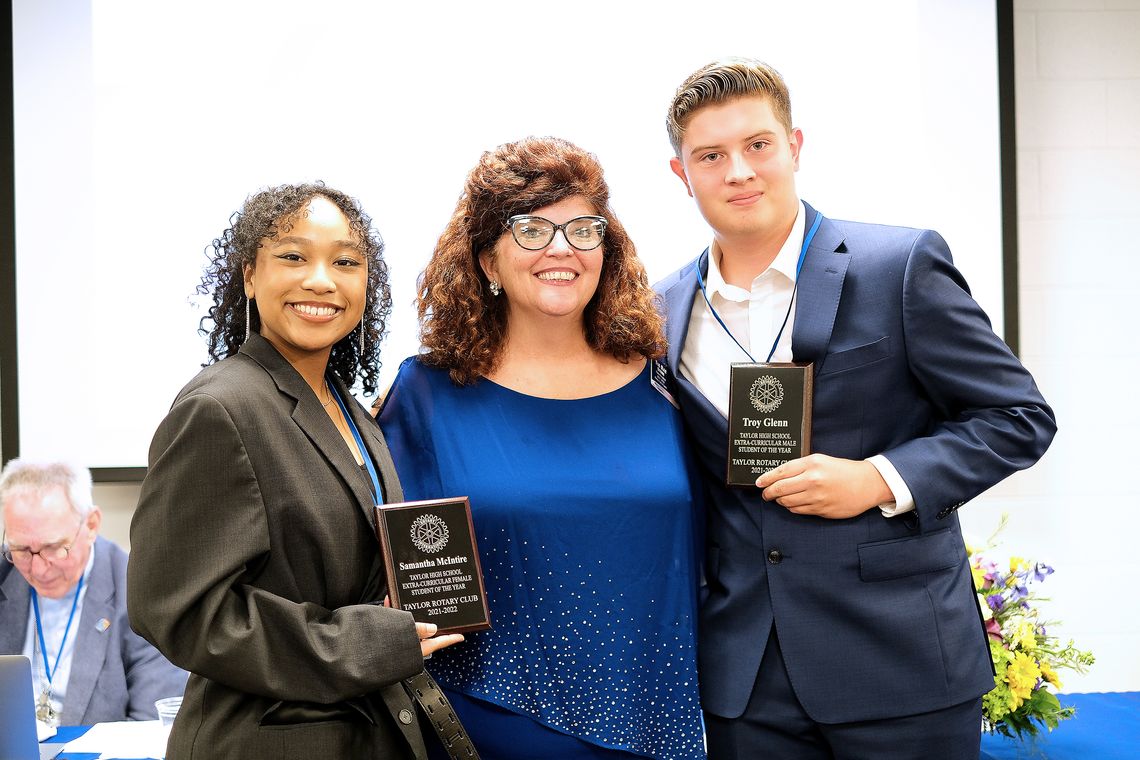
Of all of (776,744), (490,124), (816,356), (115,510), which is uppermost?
(490,124)

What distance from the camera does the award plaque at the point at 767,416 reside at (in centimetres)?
177

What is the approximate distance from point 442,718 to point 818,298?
1.02 meters

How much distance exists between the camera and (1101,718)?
284 centimetres

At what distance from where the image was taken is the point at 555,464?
194cm

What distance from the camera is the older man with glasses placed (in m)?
2.90

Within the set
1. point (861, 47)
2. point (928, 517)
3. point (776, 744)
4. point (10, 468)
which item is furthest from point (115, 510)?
point (861, 47)

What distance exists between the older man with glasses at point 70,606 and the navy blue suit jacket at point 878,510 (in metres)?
1.90

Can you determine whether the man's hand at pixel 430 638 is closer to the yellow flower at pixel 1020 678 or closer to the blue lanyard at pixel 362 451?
the blue lanyard at pixel 362 451

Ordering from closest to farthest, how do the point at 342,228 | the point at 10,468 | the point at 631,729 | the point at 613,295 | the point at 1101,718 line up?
the point at 342,228
the point at 631,729
the point at 613,295
the point at 1101,718
the point at 10,468

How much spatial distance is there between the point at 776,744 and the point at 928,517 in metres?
0.51

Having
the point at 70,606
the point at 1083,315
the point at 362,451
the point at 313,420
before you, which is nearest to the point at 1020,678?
the point at 362,451

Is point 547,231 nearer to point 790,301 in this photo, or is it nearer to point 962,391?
point 790,301

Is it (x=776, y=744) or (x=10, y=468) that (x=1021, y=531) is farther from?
(x=10, y=468)

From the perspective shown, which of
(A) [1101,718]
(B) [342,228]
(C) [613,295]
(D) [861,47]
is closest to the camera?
(B) [342,228]
